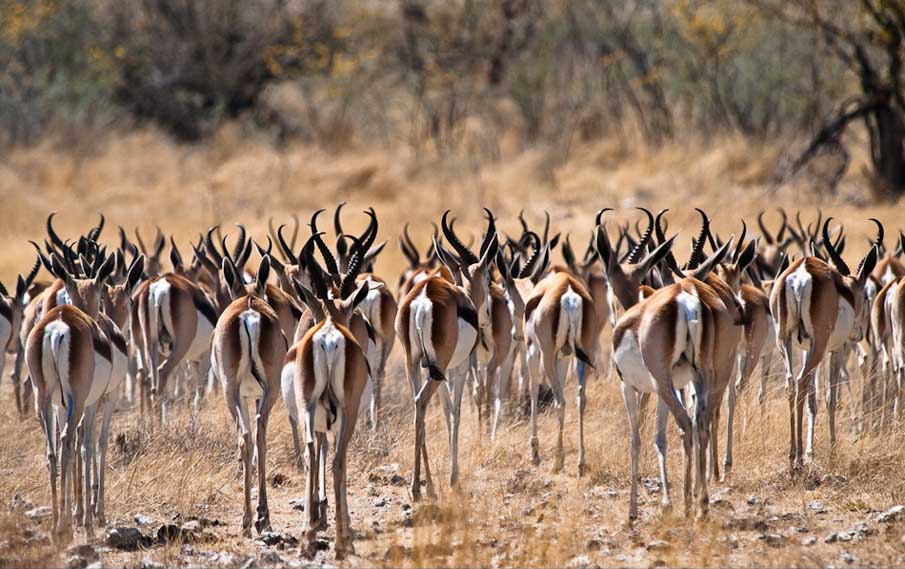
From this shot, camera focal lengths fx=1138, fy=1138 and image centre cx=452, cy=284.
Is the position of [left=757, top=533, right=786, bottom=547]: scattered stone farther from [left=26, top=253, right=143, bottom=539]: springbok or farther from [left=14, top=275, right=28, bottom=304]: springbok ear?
[left=14, top=275, right=28, bottom=304]: springbok ear

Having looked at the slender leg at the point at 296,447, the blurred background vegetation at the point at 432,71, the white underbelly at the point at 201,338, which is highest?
the blurred background vegetation at the point at 432,71

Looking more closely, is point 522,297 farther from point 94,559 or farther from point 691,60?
point 691,60

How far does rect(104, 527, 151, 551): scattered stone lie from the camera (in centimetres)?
728

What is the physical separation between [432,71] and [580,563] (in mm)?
26639

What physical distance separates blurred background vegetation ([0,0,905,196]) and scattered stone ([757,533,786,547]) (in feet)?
53.9

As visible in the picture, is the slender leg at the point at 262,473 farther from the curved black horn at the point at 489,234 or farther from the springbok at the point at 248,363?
the curved black horn at the point at 489,234

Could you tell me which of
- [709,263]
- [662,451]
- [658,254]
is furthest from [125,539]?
[709,263]

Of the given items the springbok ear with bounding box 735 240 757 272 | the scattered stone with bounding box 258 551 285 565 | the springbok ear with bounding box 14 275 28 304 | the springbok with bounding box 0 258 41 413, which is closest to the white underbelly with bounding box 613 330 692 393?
the springbok ear with bounding box 735 240 757 272

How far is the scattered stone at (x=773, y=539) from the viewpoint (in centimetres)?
717

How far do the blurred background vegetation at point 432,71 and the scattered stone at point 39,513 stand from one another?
58.3 ft

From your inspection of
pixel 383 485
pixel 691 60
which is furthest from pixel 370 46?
pixel 383 485

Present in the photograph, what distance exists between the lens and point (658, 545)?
707 centimetres

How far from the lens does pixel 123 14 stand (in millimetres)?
33562

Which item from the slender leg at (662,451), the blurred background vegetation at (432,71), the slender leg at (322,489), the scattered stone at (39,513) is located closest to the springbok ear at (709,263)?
the slender leg at (662,451)
